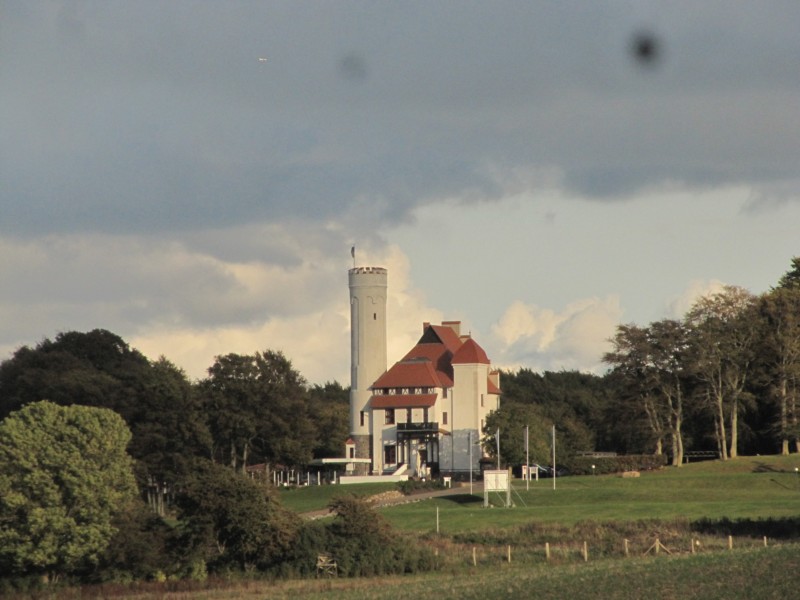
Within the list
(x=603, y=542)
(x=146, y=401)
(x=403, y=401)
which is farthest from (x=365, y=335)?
(x=603, y=542)

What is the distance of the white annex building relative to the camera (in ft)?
336

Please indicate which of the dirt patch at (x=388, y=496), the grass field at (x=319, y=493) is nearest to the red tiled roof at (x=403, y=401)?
the grass field at (x=319, y=493)

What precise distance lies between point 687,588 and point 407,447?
217 feet

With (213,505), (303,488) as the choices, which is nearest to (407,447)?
(303,488)

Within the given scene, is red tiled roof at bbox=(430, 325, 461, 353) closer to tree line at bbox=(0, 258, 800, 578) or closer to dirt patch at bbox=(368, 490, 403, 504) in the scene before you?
tree line at bbox=(0, 258, 800, 578)

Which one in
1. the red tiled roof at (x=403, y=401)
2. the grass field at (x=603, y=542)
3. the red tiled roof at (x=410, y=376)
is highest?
the red tiled roof at (x=410, y=376)

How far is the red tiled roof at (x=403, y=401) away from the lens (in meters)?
103

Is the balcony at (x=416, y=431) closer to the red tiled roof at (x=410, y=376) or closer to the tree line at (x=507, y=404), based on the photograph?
the red tiled roof at (x=410, y=376)

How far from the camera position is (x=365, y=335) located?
106312 mm

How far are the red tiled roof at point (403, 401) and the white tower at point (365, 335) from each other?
1.53 meters

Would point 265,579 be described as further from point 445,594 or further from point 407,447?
point 407,447

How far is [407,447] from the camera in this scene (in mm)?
103438

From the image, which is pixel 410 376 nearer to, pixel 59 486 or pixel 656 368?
pixel 656 368

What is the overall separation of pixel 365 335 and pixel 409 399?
20.8 feet
